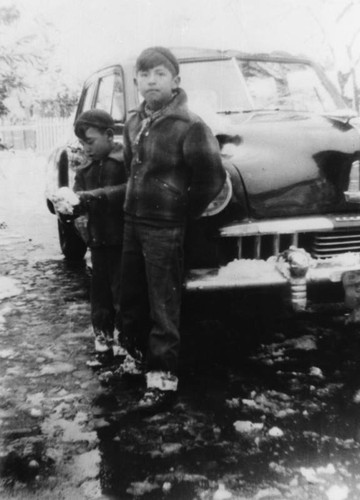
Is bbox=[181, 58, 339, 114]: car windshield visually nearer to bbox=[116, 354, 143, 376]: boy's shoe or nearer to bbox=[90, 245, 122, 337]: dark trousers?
bbox=[90, 245, 122, 337]: dark trousers

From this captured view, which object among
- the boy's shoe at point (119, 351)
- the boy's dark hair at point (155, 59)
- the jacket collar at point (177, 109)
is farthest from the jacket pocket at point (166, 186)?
the boy's shoe at point (119, 351)

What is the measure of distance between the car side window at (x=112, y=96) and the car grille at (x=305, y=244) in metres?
1.45

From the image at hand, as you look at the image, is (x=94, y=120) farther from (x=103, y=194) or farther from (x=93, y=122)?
(x=103, y=194)

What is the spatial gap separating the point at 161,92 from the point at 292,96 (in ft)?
6.29

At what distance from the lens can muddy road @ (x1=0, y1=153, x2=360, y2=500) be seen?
7.61 feet

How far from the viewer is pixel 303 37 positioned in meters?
10.1

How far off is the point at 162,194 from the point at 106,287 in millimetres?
911

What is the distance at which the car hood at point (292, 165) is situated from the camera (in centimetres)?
337

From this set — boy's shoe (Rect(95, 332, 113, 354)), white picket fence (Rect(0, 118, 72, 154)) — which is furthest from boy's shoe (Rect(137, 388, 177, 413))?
white picket fence (Rect(0, 118, 72, 154))

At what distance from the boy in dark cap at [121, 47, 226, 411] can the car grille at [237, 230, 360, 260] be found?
1.90ft

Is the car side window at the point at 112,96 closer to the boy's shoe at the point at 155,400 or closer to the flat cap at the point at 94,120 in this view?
the flat cap at the point at 94,120

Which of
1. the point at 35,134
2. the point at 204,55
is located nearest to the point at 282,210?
the point at 204,55

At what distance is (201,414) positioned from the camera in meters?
2.89

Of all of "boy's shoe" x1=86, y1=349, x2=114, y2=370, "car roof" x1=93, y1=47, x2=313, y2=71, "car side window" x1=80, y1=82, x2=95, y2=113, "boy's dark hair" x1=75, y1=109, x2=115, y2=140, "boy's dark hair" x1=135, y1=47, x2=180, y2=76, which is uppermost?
"car roof" x1=93, y1=47, x2=313, y2=71
